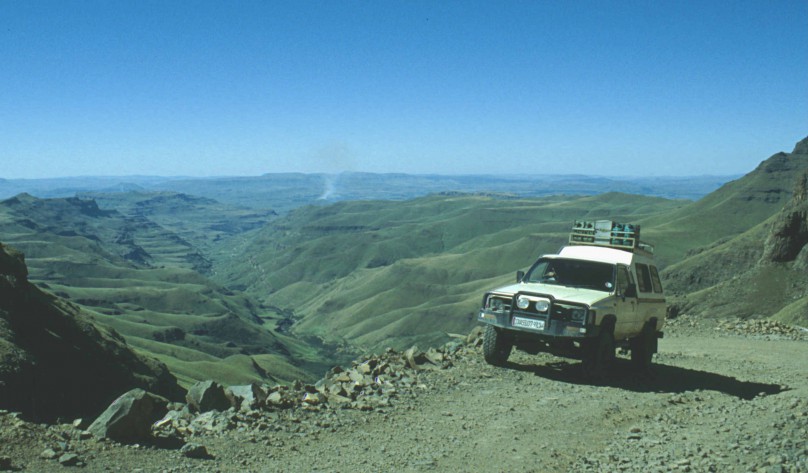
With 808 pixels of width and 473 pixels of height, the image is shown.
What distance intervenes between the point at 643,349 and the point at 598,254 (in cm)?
256

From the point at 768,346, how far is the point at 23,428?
21456mm

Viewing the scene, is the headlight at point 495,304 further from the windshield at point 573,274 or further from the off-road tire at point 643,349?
the off-road tire at point 643,349

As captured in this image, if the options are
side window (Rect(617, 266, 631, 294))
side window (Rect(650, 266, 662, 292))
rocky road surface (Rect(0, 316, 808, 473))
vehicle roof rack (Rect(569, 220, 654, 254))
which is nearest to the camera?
rocky road surface (Rect(0, 316, 808, 473))

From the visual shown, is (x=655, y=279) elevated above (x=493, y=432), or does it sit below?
above

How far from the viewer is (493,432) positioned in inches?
401

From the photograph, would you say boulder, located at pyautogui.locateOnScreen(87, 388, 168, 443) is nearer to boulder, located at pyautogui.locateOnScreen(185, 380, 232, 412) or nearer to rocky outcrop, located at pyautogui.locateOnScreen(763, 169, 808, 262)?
boulder, located at pyautogui.locateOnScreen(185, 380, 232, 412)

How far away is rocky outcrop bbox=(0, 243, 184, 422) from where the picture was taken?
41.5 ft

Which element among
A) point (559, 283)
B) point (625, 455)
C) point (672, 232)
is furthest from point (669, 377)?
point (672, 232)

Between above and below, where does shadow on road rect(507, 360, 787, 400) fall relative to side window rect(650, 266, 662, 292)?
below

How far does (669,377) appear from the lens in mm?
15586

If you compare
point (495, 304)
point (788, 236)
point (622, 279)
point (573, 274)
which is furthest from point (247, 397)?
point (788, 236)

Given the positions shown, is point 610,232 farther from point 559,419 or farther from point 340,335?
point 340,335

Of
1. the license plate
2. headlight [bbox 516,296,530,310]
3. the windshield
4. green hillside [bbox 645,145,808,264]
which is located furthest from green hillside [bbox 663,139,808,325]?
green hillside [bbox 645,145,808,264]

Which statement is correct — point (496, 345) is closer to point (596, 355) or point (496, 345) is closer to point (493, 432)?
point (596, 355)
